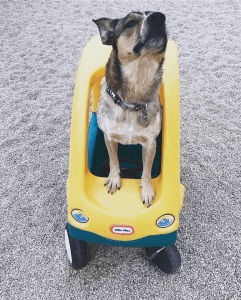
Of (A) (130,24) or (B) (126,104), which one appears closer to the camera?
(A) (130,24)

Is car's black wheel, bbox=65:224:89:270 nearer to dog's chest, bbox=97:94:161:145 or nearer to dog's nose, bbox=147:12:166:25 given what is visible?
dog's chest, bbox=97:94:161:145

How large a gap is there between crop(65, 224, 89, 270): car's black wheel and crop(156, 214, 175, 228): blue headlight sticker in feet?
1.62

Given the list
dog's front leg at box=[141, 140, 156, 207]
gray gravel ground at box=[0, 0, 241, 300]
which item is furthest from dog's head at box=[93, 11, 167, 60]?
gray gravel ground at box=[0, 0, 241, 300]

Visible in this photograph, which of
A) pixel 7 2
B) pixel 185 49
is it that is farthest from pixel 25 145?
pixel 7 2

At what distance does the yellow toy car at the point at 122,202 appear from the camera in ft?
4.80

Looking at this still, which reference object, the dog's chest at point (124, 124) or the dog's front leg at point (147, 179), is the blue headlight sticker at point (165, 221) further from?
the dog's chest at point (124, 124)

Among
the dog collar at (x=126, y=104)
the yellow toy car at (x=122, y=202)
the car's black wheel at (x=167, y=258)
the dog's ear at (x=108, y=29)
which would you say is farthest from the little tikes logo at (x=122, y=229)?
the dog's ear at (x=108, y=29)

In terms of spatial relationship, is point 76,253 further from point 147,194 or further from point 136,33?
point 136,33

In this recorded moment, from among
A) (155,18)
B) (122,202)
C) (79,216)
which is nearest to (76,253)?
(79,216)

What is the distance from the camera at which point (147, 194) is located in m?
1.53

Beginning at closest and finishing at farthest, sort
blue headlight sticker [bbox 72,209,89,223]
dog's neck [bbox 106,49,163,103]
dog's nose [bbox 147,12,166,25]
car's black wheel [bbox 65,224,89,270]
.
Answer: dog's nose [bbox 147,12,166,25] → dog's neck [bbox 106,49,163,103] → blue headlight sticker [bbox 72,209,89,223] → car's black wheel [bbox 65,224,89,270]

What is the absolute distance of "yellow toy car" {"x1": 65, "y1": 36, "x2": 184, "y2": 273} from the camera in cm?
146

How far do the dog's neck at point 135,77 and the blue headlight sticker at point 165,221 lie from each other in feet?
2.11

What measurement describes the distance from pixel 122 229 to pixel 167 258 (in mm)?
350
